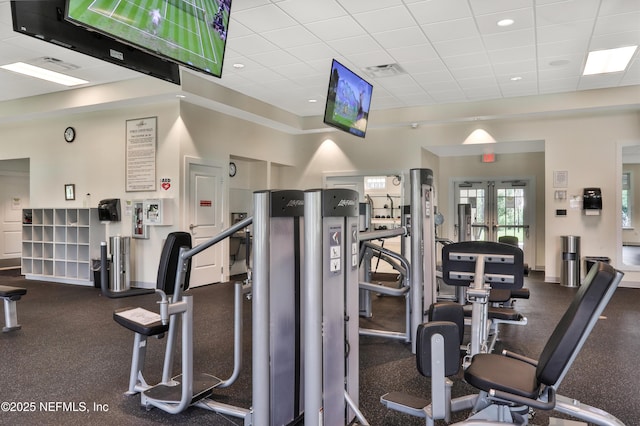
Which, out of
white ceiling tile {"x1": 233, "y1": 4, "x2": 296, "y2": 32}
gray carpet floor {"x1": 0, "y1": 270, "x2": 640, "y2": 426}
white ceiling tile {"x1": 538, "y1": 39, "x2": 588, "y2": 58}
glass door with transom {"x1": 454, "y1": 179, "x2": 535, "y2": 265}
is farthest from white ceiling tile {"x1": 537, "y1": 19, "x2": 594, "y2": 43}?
glass door with transom {"x1": 454, "y1": 179, "x2": 535, "y2": 265}

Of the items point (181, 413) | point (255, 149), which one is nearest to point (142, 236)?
point (255, 149)

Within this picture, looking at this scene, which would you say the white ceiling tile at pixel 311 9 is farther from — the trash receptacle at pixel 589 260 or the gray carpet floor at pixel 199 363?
the trash receptacle at pixel 589 260

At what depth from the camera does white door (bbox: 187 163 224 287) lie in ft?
23.4

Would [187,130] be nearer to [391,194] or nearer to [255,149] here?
[255,149]

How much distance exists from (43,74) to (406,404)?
6.59m

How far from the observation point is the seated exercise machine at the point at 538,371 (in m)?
1.88

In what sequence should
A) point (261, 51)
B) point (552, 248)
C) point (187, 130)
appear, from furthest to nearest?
point (552, 248)
point (187, 130)
point (261, 51)

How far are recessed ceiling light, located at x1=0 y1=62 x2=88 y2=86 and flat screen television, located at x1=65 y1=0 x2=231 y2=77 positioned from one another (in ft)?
13.9

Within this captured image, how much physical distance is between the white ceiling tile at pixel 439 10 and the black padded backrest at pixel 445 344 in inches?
128

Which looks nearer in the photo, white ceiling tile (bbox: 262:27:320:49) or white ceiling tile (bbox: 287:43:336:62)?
white ceiling tile (bbox: 262:27:320:49)

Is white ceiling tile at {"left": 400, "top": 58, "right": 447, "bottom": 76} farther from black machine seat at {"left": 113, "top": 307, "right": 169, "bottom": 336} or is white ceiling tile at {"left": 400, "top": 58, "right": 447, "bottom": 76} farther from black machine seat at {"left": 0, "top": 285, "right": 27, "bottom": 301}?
black machine seat at {"left": 0, "top": 285, "right": 27, "bottom": 301}

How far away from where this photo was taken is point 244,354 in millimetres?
3926

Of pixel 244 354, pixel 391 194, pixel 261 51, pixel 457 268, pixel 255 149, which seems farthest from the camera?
pixel 391 194

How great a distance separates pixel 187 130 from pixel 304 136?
128 inches
